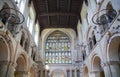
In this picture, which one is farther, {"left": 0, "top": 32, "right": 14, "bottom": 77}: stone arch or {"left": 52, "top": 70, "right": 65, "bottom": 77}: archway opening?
{"left": 52, "top": 70, "right": 65, "bottom": 77}: archway opening

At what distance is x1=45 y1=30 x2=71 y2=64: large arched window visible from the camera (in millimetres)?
23125

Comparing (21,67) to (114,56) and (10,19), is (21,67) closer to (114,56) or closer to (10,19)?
(10,19)

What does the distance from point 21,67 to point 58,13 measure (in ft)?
29.3

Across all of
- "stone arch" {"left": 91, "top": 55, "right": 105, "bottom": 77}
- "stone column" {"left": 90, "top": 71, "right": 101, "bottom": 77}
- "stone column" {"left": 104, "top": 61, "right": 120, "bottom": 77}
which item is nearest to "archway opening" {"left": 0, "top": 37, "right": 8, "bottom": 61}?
"stone column" {"left": 104, "top": 61, "right": 120, "bottom": 77}

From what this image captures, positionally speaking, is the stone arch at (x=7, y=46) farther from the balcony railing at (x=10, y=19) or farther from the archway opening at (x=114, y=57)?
the archway opening at (x=114, y=57)

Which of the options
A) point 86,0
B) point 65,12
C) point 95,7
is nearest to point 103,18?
point 95,7

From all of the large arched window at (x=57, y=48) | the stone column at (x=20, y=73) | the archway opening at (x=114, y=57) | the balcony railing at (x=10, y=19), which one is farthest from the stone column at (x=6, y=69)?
the large arched window at (x=57, y=48)

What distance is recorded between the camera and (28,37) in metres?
16.9

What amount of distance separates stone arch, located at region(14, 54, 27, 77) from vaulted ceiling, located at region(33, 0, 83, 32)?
7288mm

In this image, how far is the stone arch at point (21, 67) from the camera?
1490cm

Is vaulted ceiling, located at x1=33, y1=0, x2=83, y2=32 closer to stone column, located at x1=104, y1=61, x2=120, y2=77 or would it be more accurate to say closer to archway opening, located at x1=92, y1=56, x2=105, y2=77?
archway opening, located at x1=92, y1=56, x2=105, y2=77

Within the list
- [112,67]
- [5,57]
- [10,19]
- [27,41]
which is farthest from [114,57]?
[27,41]

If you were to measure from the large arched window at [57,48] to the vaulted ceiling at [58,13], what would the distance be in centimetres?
191

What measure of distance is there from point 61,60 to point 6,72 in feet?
41.2
